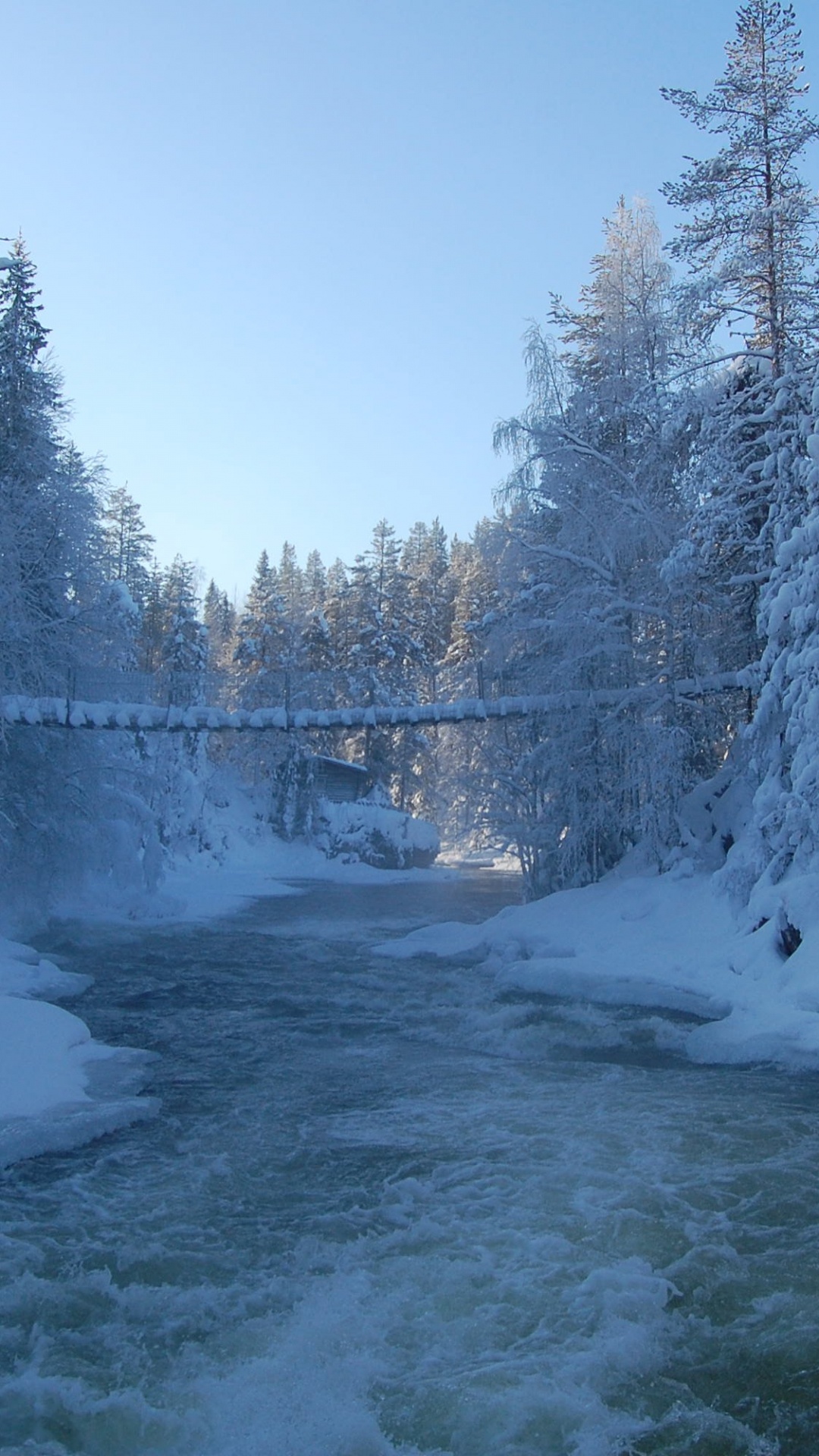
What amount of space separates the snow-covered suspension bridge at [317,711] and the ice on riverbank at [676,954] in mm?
3092

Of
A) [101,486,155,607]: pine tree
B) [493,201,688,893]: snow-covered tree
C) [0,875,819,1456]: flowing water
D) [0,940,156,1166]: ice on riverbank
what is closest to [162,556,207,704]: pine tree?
[101,486,155,607]: pine tree

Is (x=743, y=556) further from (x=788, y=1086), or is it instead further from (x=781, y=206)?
(x=788, y=1086)

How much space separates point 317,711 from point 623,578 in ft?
21.6

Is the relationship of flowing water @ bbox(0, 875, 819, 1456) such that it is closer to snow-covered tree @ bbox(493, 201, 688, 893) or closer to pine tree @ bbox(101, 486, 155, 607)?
snow-covered tree @ bbox(493, 201, 688, 893)

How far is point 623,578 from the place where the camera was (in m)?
18.6

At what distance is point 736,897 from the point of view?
1404 centimetres

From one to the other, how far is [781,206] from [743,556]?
17.7ft

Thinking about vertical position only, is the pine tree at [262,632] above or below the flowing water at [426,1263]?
above

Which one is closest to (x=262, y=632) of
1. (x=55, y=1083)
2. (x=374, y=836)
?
(x=374, y=836)

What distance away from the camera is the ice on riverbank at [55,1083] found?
756cm

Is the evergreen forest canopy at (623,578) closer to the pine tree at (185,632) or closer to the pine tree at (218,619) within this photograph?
the pine tree at (185,632)

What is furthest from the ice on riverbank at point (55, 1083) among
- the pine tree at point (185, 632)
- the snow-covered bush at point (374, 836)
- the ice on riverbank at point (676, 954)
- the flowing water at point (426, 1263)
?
the snow-covered bush at point (374, 836)

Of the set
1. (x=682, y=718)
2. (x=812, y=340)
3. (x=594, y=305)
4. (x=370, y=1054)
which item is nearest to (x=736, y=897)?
(x=682, y=718)

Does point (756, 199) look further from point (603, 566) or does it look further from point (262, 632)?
point (262, 632)
